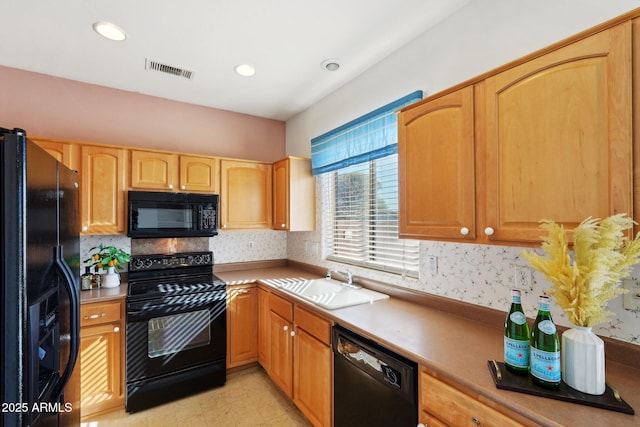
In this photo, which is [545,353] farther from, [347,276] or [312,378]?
[347,276]

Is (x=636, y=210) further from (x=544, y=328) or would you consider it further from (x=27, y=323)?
(x=27, y=323)

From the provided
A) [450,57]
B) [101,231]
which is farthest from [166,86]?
[450,57]

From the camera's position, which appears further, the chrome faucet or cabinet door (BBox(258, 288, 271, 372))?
cabinet door (BBox(258, 288, 271, 372))

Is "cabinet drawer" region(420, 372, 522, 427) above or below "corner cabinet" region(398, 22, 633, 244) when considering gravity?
below

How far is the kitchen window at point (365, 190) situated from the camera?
2211 millimetres

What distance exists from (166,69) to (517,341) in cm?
295

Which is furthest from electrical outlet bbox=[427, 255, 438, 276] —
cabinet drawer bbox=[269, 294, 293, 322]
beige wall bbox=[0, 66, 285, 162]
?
beige wall bbox=[0, 66, 285, 162]

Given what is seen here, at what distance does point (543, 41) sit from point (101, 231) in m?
3.21

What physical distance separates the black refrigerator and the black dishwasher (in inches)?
50.0

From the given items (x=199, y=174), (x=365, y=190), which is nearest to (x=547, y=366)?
(x=365, y=190)

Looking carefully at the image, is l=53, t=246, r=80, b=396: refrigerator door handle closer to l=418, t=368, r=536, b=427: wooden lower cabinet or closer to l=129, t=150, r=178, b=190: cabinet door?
l=418, t=368, r=536, b=427: wooden lower cabinet

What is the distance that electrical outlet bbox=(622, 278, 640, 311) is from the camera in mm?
1174

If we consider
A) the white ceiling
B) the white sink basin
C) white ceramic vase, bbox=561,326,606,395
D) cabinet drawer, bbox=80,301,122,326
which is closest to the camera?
white ceramic vase, bbox=561,326,606,395

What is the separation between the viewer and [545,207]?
1140 millimetres
